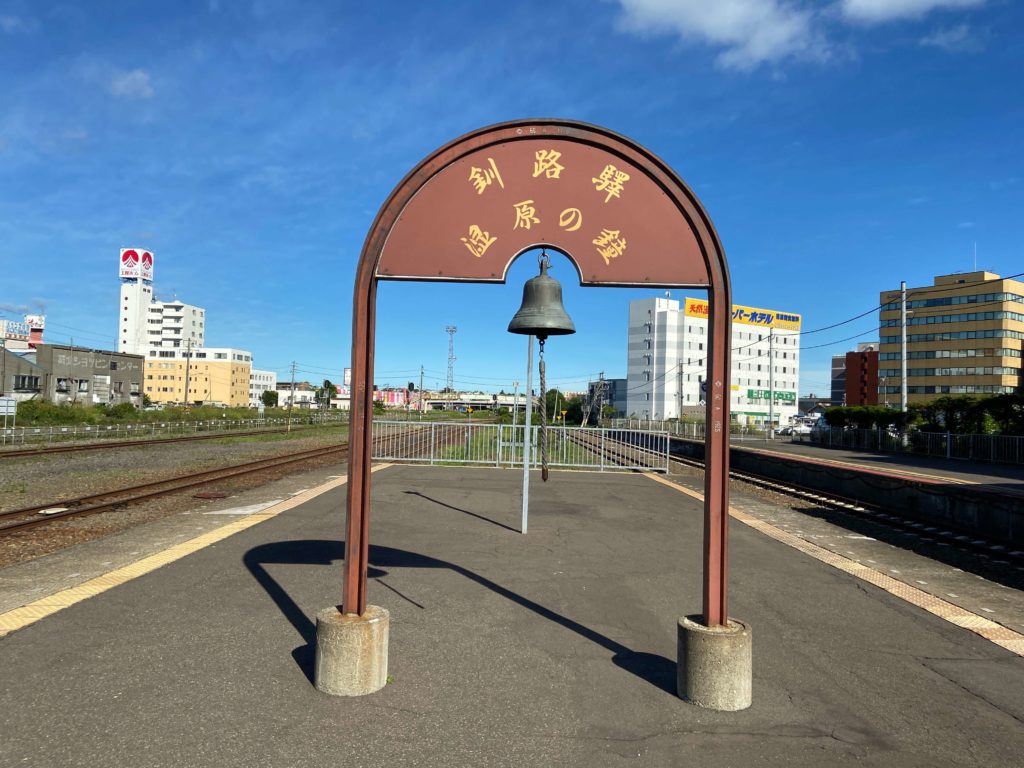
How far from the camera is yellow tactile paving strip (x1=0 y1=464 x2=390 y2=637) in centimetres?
534

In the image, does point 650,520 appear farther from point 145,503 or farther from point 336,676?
point 145,503

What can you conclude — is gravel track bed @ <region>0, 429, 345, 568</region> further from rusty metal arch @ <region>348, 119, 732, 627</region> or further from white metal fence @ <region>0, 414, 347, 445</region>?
white metal fence @ <region>0, 414, 347, 445</region>

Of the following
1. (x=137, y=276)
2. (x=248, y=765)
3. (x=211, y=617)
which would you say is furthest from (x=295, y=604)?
(x=137, y=276)

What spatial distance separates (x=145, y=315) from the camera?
135 m

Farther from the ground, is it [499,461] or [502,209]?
[502,209]

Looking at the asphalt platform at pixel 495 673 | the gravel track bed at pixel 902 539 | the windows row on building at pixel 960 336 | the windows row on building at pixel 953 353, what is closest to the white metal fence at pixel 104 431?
the asphalt platform at pixel 495 673

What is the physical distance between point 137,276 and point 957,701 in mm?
154037

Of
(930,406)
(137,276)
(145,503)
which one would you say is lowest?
(145,503)

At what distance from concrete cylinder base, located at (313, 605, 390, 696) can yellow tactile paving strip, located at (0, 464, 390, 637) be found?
2.77 m

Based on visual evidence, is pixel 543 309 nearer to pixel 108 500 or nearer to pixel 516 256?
pixel 516 256

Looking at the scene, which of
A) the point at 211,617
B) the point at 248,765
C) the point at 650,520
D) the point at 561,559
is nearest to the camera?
the point at 248,765

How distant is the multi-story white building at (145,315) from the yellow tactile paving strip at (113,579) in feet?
449

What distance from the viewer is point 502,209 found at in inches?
179

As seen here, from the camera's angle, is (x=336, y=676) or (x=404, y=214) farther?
(x=404, y=214)
